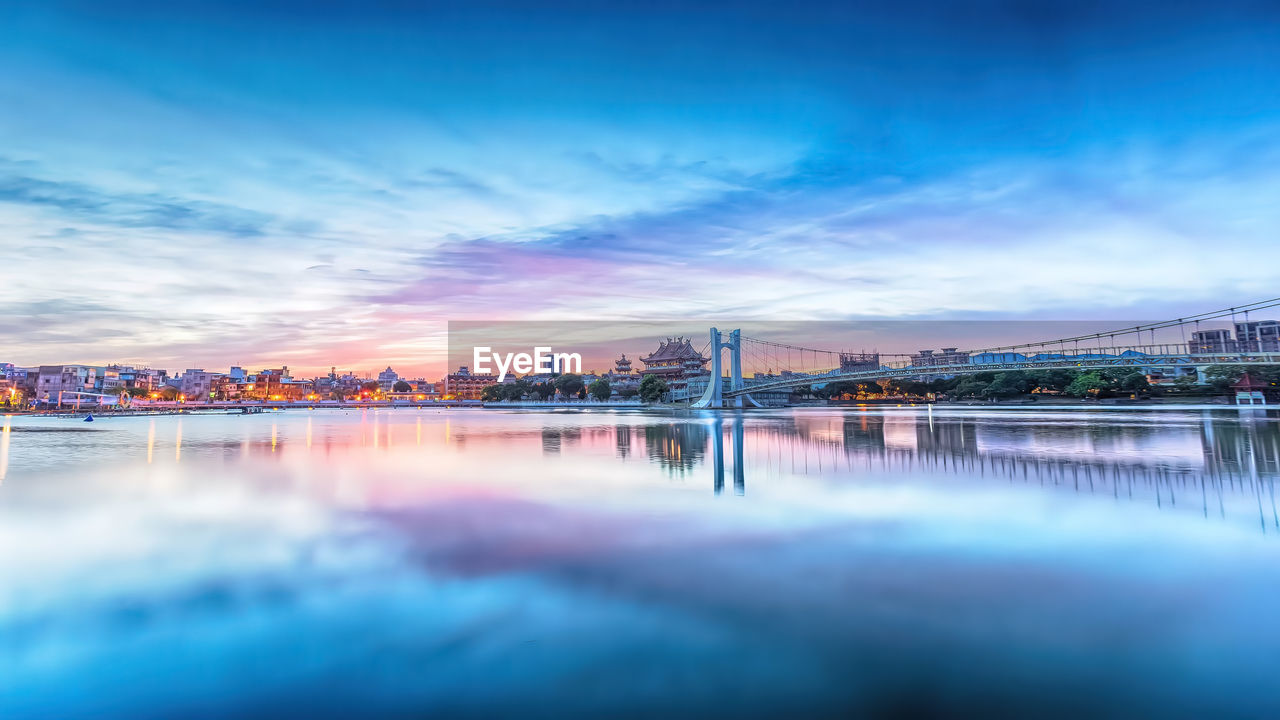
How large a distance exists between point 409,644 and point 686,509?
15.6 feet

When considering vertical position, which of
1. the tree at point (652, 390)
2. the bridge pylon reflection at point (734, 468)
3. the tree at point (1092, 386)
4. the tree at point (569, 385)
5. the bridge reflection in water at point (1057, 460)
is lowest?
the bridge reflection in water at point (1057, 460)

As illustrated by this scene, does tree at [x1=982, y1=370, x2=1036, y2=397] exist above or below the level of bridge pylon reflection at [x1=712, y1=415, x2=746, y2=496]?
A: above

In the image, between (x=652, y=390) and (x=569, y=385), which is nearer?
(x=652, y=390)

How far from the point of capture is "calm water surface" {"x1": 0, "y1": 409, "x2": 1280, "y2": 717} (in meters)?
3.23

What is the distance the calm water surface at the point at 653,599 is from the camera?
3234 mm

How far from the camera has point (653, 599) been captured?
15.3ft

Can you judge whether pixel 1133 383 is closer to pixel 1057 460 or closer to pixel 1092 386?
pixel 1092 386

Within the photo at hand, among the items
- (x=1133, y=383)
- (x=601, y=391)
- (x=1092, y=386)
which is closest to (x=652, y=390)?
(x=601, y=391)

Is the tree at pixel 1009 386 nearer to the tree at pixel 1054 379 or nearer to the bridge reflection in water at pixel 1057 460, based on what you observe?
the tree at pixel 1054 379

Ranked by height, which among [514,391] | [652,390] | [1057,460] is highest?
[514,391]

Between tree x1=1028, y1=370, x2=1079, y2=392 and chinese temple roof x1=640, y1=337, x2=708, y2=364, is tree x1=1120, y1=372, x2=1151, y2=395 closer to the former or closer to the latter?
tree x1=1028, y1=370, x2=1079, y2=392

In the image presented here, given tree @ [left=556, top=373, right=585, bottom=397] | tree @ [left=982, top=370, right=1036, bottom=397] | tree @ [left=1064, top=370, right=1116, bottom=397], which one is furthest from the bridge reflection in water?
tree @ [left=556, top=373, right=585, bottom=397]

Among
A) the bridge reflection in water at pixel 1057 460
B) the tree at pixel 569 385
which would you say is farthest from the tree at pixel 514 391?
the bridge reflection in water at pixel 1057 460

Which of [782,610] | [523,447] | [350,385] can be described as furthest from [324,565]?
[350,385]
